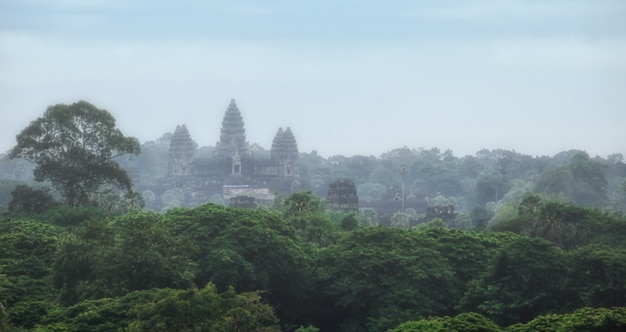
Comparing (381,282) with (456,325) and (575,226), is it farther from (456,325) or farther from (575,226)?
(575,226)

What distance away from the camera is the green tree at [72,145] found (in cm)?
7506

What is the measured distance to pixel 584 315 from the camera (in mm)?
47938

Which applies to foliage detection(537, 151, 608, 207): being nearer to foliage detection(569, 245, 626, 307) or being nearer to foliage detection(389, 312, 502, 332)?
foliage detection(569, 245, 626, 307)

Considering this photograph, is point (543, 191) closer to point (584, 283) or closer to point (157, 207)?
point (157, 207)

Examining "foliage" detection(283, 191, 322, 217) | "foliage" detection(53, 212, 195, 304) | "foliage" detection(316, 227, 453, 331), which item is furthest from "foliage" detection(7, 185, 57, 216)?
"foliage" detection(53, 212, 195, 304)

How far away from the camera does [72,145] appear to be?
75.1 metres

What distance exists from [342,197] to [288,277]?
221 ft

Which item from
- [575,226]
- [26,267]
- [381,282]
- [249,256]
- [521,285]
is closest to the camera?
[521,285]

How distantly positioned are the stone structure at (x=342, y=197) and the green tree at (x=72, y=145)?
169ft

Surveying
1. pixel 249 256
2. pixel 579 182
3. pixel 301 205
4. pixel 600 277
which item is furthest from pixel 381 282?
pixel 579 182

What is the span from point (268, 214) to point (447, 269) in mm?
9340

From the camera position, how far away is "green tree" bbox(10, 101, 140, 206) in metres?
75.1

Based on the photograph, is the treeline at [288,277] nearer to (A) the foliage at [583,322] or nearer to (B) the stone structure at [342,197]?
(A) the foliage at [583,322]

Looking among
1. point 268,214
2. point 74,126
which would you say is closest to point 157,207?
point 74,126
